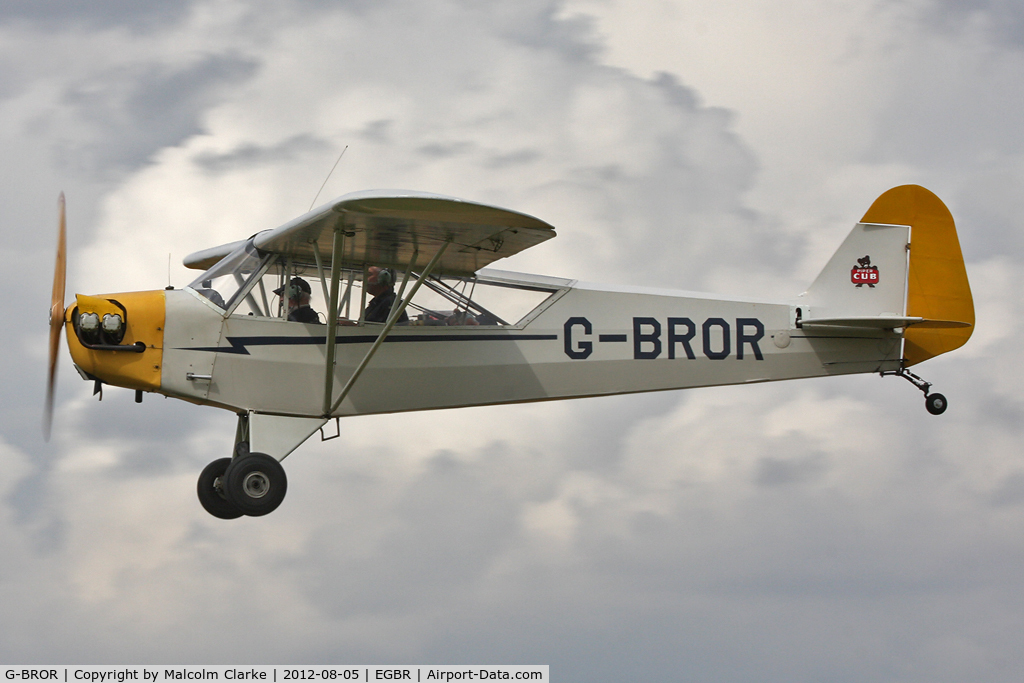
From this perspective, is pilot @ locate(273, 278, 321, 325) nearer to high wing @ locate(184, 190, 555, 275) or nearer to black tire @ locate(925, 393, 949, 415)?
high wing @ locate(184, 190, 555, 275)

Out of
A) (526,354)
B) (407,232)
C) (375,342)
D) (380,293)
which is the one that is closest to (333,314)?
(375,342)

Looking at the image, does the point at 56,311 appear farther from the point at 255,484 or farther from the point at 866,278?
the point at 866,278

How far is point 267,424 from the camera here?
9.25m

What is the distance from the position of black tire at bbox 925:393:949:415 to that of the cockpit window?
6.73 meters

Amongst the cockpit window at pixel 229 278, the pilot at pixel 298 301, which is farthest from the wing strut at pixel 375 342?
the cockpit window at pixel 229 278

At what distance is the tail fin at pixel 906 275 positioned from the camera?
11.0m

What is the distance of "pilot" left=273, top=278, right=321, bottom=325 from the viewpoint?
30.8 ft

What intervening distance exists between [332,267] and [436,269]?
53.3 inches

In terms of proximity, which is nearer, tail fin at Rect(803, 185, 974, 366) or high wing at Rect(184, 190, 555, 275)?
high wing at Rect(184, 190, 555, 275)

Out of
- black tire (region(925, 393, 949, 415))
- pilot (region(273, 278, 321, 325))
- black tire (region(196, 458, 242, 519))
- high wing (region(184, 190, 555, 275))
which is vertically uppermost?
high wing (region(184, 190, 555, 275))

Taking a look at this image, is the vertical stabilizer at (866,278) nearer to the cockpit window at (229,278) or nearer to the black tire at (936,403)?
the black tire at (936,403)

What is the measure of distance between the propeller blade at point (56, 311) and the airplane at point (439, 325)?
13 millimetres

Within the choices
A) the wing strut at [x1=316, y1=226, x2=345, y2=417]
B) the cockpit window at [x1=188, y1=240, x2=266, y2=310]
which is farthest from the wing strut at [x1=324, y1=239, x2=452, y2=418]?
the cockpit window at [x1=188, y1=240, x2=266, y2=310]

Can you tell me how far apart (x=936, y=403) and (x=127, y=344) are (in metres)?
7.81
